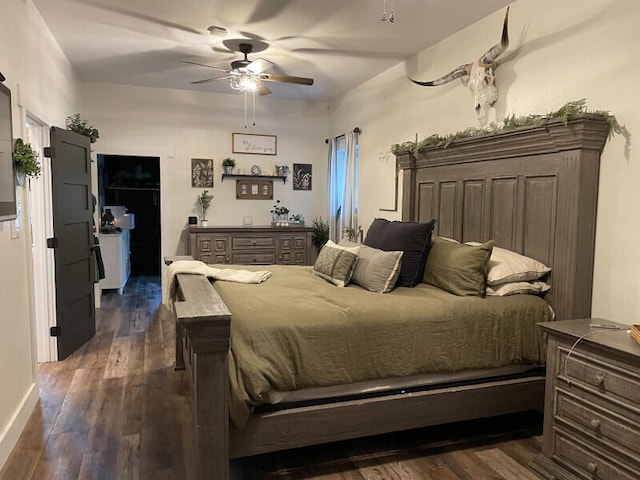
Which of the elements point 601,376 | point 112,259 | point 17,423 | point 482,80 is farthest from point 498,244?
point 112,259

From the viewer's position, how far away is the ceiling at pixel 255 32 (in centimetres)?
337

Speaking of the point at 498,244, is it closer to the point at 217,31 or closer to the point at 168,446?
the point at 168,446

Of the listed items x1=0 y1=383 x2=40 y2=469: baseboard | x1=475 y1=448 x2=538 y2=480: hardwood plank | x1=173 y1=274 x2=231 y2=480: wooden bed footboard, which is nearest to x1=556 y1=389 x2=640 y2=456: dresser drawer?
x1=475 y1=448 x2=538 y2=480: hardwood plank

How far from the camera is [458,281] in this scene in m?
2.83

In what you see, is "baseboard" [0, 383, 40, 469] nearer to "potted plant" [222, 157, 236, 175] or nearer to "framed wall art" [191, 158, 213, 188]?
"framed wall art" [191, 158, 213, 188]

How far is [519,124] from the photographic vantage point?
2959mm

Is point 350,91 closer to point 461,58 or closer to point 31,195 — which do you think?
point 461,58

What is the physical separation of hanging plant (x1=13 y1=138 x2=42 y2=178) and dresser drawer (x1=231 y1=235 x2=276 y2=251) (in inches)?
122

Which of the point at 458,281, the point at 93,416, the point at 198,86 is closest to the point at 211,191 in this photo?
the point at 198,86

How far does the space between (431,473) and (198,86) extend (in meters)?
5.15

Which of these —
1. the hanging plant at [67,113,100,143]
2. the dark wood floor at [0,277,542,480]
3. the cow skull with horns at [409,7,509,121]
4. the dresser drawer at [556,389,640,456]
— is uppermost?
the cow skull with horns at [409,7,509,121]

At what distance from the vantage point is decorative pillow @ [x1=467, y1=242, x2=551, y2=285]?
9.22ft

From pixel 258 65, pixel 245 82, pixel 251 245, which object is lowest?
pixel 251 245

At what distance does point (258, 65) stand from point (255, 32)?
0.45m
